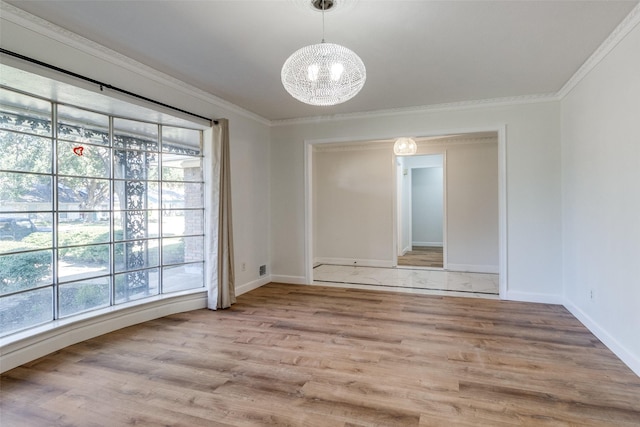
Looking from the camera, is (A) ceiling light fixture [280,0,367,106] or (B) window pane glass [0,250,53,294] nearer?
(A) ceiling light fixture [280,0,367,106]

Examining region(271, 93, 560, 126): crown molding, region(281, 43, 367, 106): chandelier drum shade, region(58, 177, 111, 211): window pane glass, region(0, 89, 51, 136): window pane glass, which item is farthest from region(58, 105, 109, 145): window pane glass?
region(271, 93, 560, 126): crown molding

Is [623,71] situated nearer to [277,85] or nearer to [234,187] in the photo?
[277,85]

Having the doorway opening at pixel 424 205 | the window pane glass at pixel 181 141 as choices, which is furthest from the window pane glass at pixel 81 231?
the doorway opening at pixel 424 205

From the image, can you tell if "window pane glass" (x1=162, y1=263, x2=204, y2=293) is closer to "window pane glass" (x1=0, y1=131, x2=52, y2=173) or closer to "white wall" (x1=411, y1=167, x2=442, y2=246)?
"window pane glass" (x1=0, y1=131, x2=52, y2=173)

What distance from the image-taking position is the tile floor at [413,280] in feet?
15.8

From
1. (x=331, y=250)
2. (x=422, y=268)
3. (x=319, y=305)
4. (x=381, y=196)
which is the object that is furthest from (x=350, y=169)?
(x=319, y=305)

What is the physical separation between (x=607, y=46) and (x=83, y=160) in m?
4.81

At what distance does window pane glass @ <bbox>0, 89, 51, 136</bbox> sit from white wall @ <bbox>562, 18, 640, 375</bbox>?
473 centimetres

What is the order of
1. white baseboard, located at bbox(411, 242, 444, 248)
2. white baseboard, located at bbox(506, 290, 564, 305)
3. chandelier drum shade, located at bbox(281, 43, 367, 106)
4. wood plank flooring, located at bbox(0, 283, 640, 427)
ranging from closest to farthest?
wood plank flooring, located at bbox(0, 283, 640, 427) → chandelier drum shade, located at bbox(281, 43, 367, 106) → white baseboard, located at bbox(506, 290, 564, 305) → white baseboard, located at bbox(411, 242, 444, 248)

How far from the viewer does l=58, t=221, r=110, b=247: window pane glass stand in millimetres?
2984

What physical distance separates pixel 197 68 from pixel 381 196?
4433mm

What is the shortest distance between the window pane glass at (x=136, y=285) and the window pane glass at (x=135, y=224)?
41cm

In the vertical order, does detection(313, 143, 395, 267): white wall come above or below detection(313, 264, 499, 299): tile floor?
above

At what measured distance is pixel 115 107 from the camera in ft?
10.4
